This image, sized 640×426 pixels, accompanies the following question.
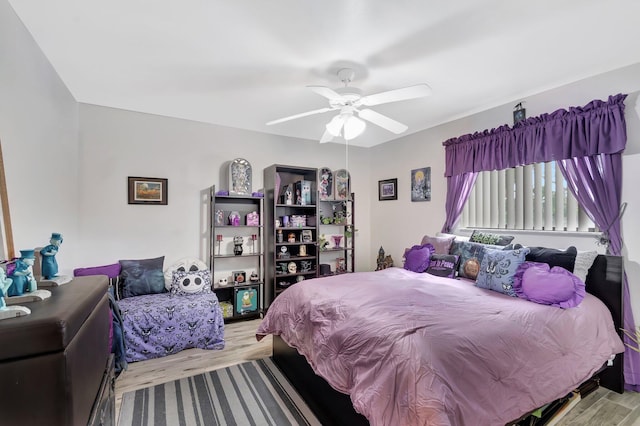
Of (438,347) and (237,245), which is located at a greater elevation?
(237,245)

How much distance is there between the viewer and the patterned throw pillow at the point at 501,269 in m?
2.37

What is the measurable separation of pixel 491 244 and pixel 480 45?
1.84 metres

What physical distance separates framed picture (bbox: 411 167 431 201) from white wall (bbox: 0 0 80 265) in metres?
3.98

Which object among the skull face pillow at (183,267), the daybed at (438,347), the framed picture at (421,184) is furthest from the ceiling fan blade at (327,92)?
the skull face pillow at (183,267)

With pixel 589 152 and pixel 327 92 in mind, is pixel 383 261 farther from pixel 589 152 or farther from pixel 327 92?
pixel 327 92

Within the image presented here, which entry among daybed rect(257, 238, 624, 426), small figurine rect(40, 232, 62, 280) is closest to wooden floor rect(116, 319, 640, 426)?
daybed rect(257, 238, 624, 426)

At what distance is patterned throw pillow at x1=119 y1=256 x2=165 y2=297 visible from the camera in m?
3.15

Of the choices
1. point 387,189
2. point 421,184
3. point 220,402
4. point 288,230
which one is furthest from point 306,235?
point 220,402

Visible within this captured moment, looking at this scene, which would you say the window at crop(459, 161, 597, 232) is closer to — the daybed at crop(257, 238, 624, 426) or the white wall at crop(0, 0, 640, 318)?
the white wall at crop(0, 0, 640, 318)

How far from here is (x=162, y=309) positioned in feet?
9.31

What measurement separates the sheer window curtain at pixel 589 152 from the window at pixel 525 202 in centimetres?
11

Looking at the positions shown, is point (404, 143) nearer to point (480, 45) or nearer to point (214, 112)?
point (480, 45)

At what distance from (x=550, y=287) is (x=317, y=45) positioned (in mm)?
2370

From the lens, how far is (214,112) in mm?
3486
